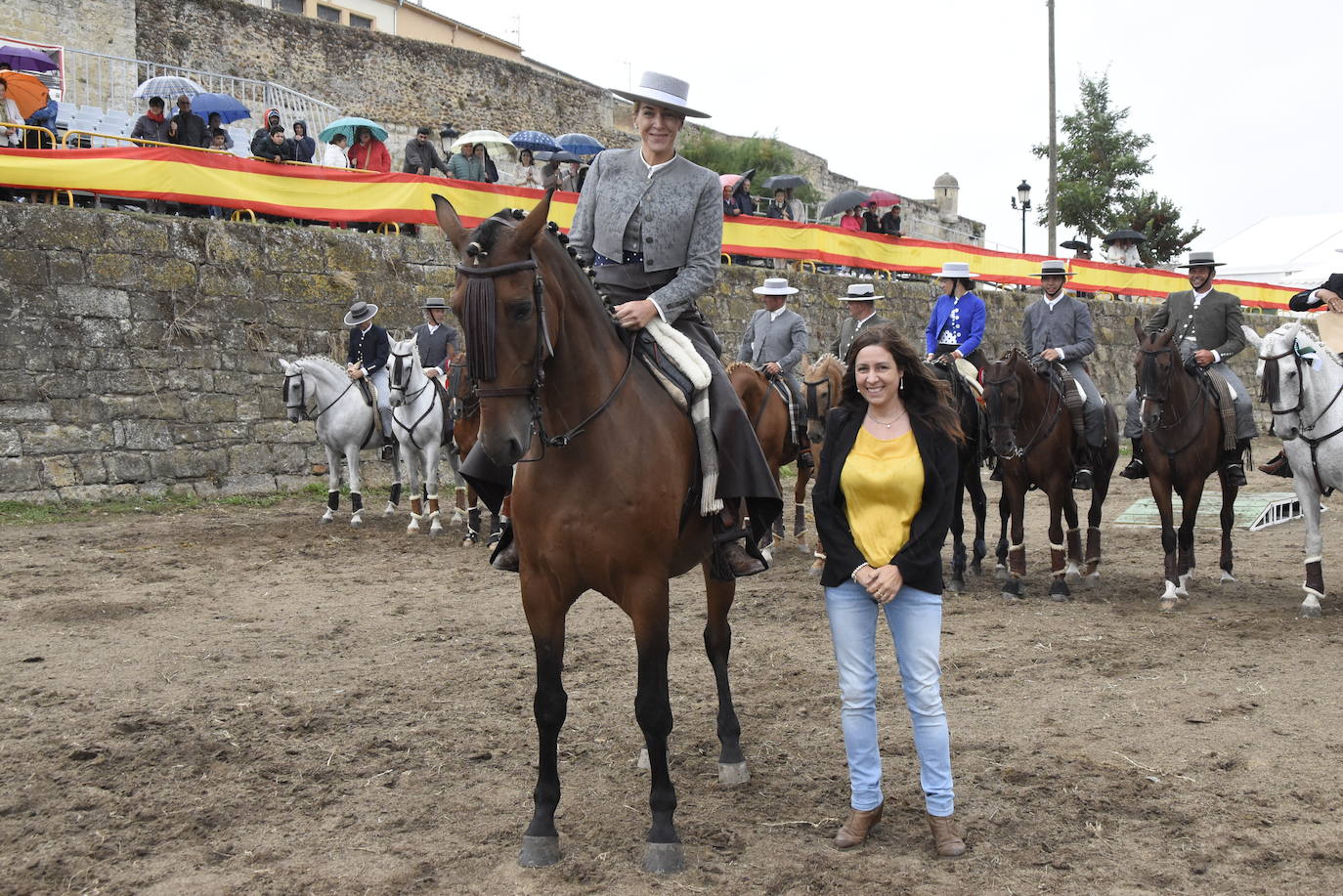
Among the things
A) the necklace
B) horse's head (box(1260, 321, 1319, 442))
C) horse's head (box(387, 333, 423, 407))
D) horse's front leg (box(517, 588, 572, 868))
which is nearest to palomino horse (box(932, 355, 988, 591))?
horse's head (box(1260, 321, 1319, 442))

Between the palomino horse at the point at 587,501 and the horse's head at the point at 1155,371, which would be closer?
the palomino horse at the point at 587,501

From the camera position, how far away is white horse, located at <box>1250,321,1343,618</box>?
8109mm

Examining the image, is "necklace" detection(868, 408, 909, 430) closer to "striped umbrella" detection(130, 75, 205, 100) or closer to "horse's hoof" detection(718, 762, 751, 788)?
"horse's hoof" detection(718, 762, 751, 788)

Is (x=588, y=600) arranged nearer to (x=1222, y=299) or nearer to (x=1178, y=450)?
(x=1178, y=450)

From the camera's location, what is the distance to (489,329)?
3600mm

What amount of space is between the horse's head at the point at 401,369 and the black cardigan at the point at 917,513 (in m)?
8.68

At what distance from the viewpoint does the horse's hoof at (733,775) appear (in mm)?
4875

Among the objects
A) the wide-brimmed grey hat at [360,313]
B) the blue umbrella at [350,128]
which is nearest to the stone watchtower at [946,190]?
the blue umbrella at [350,128]

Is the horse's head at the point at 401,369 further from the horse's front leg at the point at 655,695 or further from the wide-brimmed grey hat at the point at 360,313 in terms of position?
the horse's front leg at the point at 655,695

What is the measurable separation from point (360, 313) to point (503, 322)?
10334mm

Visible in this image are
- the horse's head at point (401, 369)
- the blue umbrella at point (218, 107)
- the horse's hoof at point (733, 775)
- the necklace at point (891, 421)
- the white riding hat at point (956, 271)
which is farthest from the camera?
the blue umbrella at point (218, 107)

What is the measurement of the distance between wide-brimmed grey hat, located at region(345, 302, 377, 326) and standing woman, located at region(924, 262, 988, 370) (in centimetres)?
673

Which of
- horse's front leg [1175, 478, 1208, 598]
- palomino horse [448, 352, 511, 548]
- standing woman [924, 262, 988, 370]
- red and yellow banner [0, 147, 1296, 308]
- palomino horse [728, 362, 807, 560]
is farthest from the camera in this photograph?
red and yellow banner [0, 147, 1296, 308]

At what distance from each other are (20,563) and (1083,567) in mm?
9366
